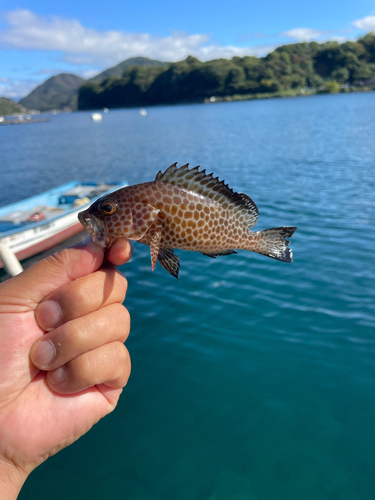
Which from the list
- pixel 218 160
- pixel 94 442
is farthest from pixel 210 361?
pixel 218 160

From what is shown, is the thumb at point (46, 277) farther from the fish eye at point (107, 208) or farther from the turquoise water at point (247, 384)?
the turquoise water at point (247, 384)

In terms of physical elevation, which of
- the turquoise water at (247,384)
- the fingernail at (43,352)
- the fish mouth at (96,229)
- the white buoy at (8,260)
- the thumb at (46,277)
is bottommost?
the turquoise water at (247,384)

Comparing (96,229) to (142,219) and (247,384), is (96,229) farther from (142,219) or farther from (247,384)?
(247,384)

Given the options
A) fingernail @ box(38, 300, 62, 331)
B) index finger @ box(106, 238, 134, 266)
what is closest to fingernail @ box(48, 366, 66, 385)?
fingernail @ box(38, 300, 62, 331)

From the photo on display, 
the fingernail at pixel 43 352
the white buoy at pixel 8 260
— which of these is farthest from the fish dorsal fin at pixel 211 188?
the white buoy at pixel 8 260

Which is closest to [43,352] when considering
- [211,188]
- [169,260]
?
[169,260]

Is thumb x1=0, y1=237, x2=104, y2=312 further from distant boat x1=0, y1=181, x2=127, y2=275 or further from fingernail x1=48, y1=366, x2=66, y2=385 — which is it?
distant boat x1=0, y1=181, x2=127, y2=275

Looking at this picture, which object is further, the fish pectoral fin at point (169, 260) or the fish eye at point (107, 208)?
the fish pectoral fin at point (169, 260)
